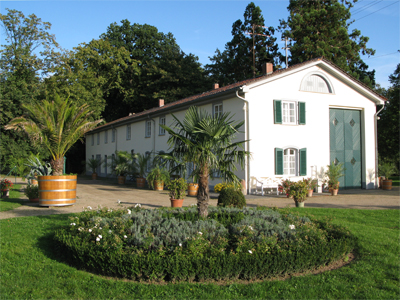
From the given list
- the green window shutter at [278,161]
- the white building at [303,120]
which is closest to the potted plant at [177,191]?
the white building at [303,120]

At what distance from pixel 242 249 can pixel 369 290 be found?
1.81 metres

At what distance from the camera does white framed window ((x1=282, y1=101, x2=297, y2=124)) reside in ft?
61.1

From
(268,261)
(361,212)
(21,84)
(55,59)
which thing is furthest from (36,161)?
(55,59)

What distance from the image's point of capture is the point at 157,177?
64.1 ft

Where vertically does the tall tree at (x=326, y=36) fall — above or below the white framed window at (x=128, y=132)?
above

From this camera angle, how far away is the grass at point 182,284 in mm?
4590

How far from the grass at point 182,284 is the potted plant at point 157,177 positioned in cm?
1234

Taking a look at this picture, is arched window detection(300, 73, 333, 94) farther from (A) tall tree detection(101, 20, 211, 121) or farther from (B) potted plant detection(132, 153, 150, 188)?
(A) tall tree detection(101, 20, 211, 121)

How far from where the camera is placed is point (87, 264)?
18.1ft

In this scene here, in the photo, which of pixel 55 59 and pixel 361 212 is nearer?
pixel 361 212

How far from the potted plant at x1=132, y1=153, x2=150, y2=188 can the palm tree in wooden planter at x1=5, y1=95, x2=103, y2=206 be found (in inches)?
360

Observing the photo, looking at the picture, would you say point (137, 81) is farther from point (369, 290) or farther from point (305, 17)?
point (369, 290)

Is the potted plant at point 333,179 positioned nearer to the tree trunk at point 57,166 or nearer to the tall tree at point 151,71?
the tree trunk at point 57,166

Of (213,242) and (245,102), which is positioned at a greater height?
(245,102)
